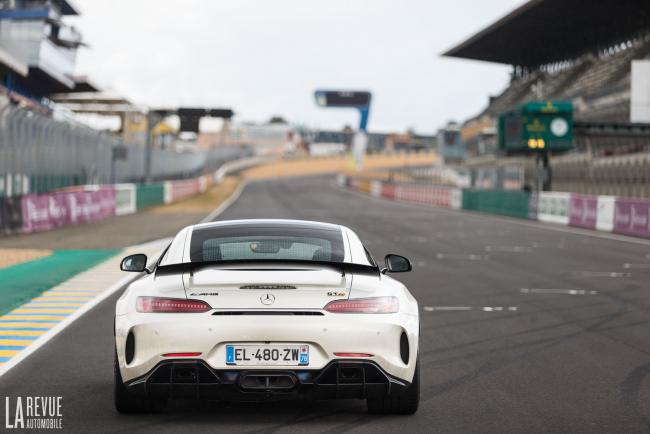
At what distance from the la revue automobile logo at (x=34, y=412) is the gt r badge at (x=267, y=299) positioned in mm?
1329

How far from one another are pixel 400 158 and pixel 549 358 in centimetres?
14455

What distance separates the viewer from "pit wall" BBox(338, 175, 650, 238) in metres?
27.9

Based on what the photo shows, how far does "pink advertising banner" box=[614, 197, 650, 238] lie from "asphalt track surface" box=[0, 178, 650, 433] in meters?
10.6

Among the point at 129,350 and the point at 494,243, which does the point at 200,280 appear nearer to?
the point at 129,350

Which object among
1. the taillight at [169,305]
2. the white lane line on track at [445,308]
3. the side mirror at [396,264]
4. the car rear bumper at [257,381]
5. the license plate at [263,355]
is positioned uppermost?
the side mirror at [396,264]

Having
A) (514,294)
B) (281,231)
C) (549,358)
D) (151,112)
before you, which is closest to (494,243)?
(514,294)

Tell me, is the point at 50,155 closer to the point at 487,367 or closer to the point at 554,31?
the point at 487,367

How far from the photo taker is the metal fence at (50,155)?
2480 cm

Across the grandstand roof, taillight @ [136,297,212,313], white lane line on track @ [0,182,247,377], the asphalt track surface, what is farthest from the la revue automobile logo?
the grandstand roof

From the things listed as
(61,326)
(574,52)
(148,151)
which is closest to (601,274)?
(61,326)

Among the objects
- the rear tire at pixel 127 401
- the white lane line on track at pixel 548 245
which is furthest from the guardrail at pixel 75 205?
the rear tire at pixel 127 401

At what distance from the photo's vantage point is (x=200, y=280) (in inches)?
223

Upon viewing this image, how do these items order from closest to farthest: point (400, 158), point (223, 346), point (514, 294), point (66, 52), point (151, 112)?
point (223, 346) < point (514, 294) < point (151, 112) < point (66, 52) < point (400, 158)

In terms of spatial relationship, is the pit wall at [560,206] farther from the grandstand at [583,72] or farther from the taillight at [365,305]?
the taillight at [365,305]
